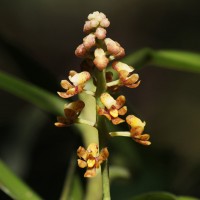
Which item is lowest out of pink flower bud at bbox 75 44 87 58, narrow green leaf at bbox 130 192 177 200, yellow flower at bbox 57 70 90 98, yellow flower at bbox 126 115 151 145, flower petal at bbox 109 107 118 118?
narrow green leaf at bbox 130 192 177 200

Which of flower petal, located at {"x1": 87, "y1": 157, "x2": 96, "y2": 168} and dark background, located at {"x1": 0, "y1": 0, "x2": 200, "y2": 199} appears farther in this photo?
dark background, located at {"x1": 0, "y1": 0, "x2": 200, "y2": 199}

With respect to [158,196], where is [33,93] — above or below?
above

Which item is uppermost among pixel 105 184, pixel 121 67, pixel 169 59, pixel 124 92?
pixel 124 92

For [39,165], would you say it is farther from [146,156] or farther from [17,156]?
[146,156]

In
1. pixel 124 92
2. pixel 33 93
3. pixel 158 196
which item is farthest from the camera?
pixel 124 92

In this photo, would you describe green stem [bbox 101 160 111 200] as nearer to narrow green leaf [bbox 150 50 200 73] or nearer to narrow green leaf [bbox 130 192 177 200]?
narrow green leaf [bbox 130 192 177 200]

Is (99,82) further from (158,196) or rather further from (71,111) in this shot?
(158,196)

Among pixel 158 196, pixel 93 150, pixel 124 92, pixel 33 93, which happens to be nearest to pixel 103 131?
pixel 93 150

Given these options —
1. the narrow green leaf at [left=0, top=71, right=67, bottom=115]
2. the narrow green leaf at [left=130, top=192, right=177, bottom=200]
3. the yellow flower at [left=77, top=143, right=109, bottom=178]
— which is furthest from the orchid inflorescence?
the narrow green leaf at [left=0, top=71, right=67, bottom=115]
